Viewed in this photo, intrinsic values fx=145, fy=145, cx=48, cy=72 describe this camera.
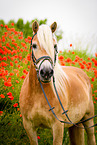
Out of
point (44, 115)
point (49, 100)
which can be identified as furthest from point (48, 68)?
point (44, 115)

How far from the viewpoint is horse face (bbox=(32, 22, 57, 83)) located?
178 cm

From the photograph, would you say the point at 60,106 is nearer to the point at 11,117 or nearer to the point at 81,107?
the point at 81,107

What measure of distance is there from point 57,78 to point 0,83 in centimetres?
208

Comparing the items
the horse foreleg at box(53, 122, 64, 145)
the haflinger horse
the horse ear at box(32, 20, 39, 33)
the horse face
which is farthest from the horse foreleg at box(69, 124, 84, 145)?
the horse ear at box(32, 20, 39, 33)

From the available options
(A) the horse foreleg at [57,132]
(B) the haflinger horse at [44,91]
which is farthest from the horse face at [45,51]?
(A) the horse foreleg at [57,132]

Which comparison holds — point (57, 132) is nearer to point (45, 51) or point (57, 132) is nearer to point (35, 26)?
point (45, 51)

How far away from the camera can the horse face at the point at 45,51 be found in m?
1.78

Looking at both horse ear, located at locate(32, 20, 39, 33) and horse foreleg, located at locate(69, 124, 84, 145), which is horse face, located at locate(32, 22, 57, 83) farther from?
horse foreleg, located at locate(69, 124, 84, 145)

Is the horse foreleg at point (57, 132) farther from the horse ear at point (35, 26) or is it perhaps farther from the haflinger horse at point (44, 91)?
the horse ear at point (35, 26)

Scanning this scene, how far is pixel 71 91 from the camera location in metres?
2.66

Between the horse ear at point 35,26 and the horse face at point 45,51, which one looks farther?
the horse ear at point 35,26

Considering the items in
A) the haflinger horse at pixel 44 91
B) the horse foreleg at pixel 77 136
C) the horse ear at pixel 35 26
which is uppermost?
the horse ear at pixel 35 26

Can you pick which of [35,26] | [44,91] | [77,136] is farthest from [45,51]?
[77,136]

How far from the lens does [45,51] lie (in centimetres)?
192
